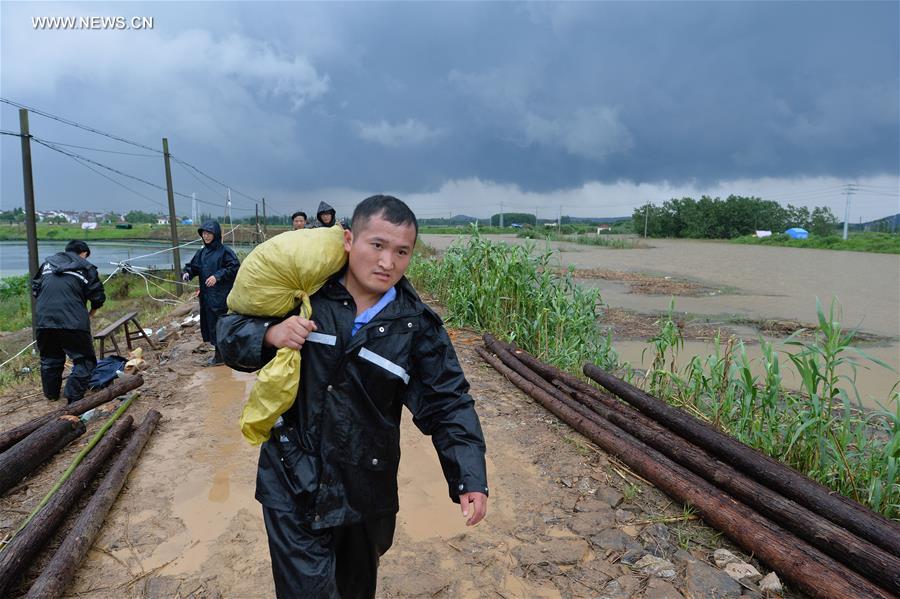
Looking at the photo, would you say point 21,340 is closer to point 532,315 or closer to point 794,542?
point 532,315

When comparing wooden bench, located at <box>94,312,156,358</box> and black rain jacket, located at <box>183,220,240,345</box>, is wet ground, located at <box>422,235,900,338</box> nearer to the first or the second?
black rain jacket, located at <box>183,220,240,345</box>

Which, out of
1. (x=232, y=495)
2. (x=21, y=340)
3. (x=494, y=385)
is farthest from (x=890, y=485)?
(x=21, y=340)

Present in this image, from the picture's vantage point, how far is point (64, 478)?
10.4 ft

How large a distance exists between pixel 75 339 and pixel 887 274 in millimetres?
22971

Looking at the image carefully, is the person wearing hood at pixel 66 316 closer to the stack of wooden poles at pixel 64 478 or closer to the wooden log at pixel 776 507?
the stack of wooden poles at pixel 64 478

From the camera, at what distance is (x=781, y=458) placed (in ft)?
12.4

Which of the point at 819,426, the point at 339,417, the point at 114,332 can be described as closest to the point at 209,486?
the point at 339,417

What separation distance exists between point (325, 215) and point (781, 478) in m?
5.89

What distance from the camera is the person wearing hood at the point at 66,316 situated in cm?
536

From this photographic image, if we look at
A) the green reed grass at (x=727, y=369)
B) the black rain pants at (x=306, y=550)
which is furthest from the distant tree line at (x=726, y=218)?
the black rain pants at (x=306, y=550)

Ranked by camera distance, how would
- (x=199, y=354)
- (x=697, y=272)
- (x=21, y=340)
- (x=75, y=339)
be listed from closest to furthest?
(x=75, y=339)
(x=199, y=354)
(x=21, y=340)
(x=697, y=272)

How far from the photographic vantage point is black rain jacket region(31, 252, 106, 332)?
5.33 m

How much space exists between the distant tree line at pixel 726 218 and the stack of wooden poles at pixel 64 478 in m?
50.9

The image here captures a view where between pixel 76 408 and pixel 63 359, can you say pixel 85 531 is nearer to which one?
pixel 76 408
